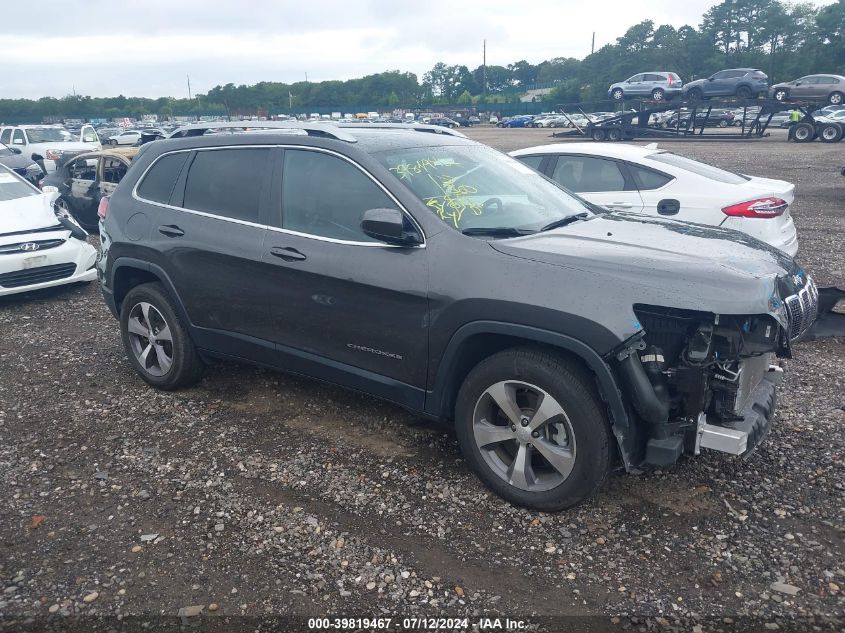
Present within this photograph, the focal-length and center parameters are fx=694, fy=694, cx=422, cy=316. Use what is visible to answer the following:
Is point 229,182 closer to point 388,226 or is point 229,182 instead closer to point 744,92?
point 388,226

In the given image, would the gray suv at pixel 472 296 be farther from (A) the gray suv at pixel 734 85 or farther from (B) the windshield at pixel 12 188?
(A) the gray suv at pixel 734 85

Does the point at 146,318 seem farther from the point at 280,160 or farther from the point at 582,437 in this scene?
the point at 582,437

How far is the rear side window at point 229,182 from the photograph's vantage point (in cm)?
446

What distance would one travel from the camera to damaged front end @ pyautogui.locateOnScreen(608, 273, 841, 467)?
10.4ft

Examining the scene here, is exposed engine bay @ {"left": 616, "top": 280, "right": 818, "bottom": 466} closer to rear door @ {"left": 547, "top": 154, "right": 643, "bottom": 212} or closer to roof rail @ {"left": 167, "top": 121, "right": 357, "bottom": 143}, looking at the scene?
roof rail @ {"left": 167, "top": 121, "right": 357, "bottom": 143}

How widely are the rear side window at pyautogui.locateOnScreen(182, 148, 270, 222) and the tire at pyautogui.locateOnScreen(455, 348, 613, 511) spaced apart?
1.92 metres

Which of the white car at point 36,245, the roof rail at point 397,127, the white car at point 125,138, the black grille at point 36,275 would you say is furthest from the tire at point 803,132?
the white car at point 125,138

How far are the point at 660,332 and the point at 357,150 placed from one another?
1993 millimetres

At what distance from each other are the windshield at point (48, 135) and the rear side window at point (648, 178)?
21.4 meters

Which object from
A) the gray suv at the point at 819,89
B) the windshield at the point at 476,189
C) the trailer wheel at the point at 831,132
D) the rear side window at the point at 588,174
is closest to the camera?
the windshield at the point at 476,189

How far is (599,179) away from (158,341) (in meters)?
4.99

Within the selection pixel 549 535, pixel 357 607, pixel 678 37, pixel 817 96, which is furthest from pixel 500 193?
pixel 678 37

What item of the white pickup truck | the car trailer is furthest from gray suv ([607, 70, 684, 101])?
the white pickup truck

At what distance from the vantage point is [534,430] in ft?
11.3
